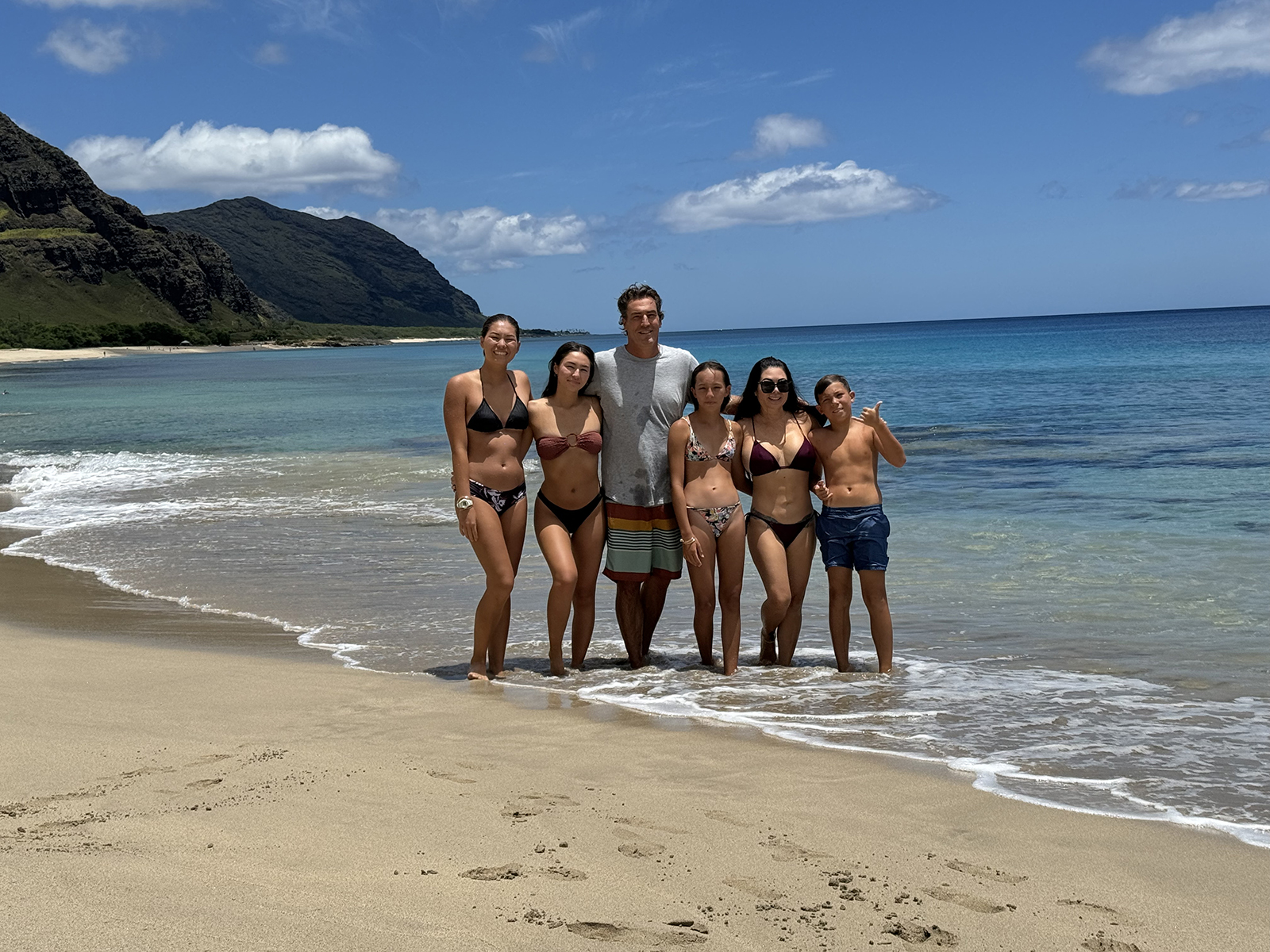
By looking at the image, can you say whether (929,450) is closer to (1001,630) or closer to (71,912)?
(1001,630)

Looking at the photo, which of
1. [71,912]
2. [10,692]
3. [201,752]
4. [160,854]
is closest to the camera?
[71,912]

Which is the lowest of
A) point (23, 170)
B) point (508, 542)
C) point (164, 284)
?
point (508, 542)

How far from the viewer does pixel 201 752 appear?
4738mm

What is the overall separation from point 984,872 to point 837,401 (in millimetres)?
3270

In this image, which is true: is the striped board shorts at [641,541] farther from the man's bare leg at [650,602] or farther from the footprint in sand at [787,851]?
the footprint in sand at [787,851]

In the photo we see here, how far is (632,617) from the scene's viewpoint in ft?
22.1

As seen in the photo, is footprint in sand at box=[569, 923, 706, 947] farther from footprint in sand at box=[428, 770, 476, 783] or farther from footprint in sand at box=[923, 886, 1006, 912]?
footprint in sand at box=[428, 770, 476, 783]

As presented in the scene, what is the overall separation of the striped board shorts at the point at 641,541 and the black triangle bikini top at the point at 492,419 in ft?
2.36

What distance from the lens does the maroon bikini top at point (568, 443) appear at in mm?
6301

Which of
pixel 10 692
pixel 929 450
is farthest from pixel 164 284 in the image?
pixel 10 692

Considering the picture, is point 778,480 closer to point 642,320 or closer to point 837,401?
point 837,401

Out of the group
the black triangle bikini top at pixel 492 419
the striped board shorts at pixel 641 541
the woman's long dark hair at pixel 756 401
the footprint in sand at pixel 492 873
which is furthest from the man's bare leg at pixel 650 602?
the footprint in sand at pixel 492 873

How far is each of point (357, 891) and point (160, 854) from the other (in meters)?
0.66

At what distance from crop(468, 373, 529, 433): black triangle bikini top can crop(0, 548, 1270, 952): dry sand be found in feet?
5.21
